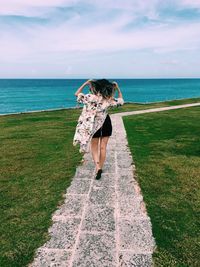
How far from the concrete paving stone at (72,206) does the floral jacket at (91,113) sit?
1.53m

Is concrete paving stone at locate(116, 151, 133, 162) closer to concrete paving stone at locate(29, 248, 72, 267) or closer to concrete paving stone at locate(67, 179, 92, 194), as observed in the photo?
concrete paving stone at locate(67, 179, 92, 194)

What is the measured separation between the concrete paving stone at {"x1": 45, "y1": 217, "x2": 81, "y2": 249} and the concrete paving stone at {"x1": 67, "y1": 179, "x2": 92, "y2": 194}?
130 centimetres

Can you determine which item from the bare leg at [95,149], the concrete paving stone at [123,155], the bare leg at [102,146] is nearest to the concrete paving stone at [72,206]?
the bare leg at [95,149]

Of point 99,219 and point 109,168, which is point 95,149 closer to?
point 109,168

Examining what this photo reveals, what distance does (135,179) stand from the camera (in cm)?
749

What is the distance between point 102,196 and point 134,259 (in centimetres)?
222

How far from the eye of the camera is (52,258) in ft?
14.0

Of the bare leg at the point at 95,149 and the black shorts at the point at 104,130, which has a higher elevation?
the black shorts at the point at 104,130

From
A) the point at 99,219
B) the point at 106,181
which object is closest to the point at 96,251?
the point at 99,219

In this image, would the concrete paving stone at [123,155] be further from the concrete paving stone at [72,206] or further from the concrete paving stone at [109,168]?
the concrete paving stone at [72,206]

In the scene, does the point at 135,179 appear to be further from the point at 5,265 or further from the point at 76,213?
the point at 5,265

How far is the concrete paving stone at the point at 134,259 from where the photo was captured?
4.13 meters

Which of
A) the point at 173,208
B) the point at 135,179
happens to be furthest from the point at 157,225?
the point at 135,179

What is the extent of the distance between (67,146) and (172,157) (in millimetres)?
3801
